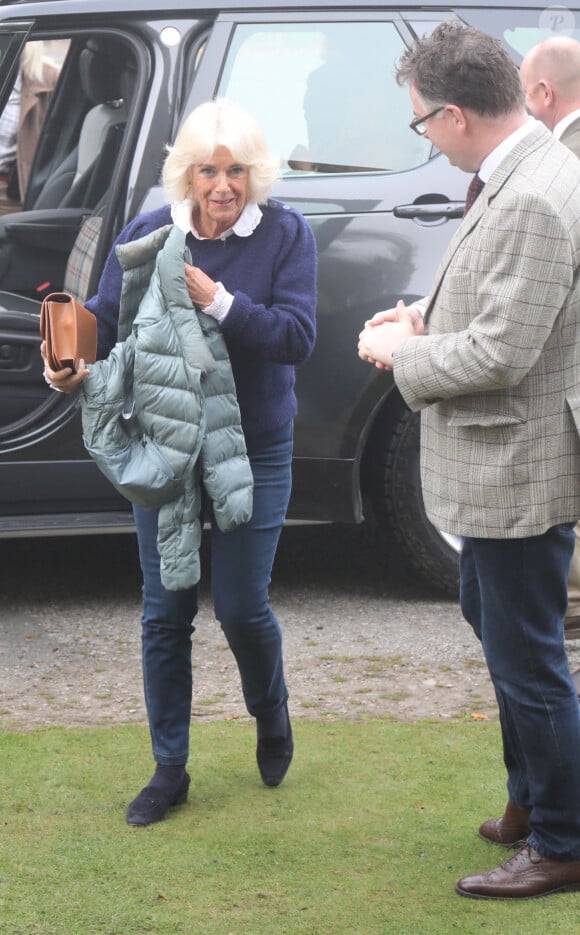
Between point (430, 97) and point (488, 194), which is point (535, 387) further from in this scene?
point (430, 97)

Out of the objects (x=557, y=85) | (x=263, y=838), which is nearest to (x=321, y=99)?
(x=557, y=85)

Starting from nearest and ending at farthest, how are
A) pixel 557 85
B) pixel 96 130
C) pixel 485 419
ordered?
pixel 485 419 → pixel 557 85 → pixel 96 130

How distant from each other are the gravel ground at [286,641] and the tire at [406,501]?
163 mm

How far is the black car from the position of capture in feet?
15.5

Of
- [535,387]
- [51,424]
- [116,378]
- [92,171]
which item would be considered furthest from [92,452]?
[92,171]

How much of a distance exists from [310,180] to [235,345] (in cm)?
156

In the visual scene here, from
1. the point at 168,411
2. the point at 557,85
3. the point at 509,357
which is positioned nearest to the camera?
the point at 509,357

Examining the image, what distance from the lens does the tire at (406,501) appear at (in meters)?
4.94

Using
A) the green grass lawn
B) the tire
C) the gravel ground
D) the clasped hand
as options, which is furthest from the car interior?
the clasped hand

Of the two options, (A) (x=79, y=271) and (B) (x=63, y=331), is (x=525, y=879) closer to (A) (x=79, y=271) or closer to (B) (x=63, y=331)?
(B) (x=63, y=331)

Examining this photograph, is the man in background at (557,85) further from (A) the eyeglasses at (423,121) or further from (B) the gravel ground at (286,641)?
(B) the gravel ground at (286,641)

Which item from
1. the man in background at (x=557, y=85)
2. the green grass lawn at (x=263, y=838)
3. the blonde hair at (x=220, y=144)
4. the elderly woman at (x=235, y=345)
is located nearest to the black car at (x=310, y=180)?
the man in background at (x=557, y=85)

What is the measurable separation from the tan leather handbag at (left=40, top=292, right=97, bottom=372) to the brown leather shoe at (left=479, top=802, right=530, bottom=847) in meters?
1.37

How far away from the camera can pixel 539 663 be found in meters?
2.83
